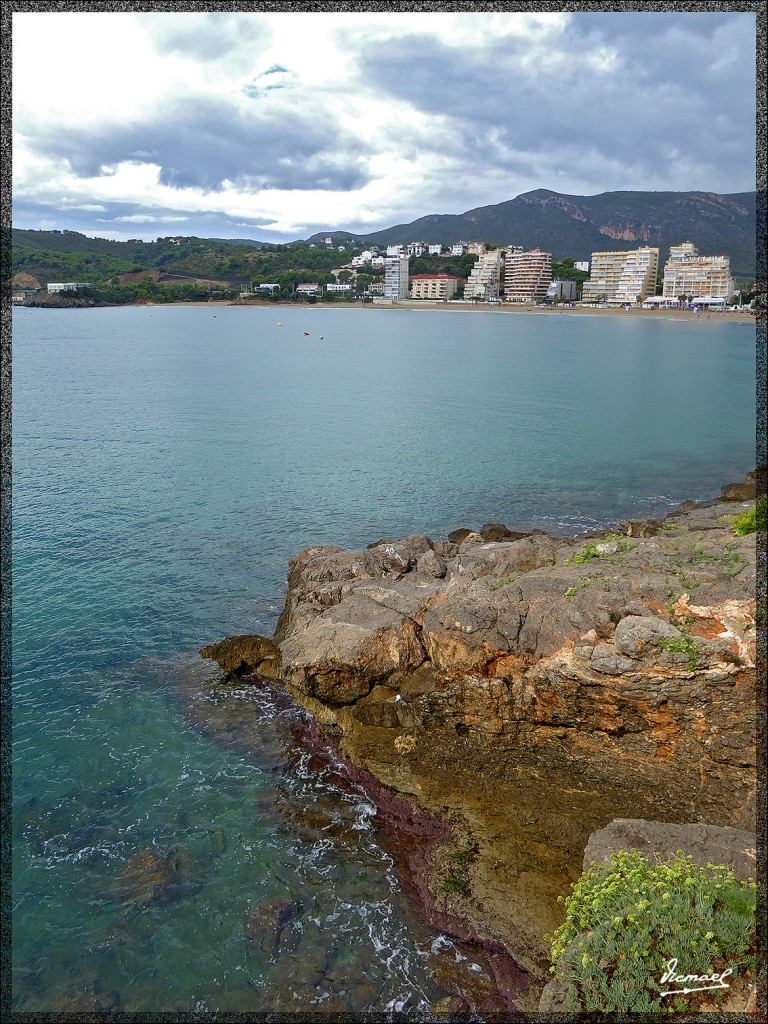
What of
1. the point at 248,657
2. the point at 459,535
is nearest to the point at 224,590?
the point at 248,657

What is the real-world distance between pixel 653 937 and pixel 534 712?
277 inches

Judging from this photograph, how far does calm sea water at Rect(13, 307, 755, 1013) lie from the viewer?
1260cm

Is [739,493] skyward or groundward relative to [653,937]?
skyward

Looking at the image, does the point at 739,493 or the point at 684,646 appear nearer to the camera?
the point at 684,646

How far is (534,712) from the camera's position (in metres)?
16.2

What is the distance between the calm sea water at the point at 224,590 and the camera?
12.6 metres

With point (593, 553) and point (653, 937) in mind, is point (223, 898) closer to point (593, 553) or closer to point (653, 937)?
point (653, 937)

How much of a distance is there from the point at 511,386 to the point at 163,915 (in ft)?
233

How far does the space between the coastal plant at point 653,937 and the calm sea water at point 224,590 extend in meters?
3.71

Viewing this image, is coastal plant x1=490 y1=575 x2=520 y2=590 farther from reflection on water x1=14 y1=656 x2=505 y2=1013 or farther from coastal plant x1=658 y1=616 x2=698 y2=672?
reflection on water x1=14 y1=656 x2=505 y2=1013

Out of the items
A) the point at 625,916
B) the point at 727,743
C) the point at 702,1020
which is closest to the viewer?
the point at 702,1020

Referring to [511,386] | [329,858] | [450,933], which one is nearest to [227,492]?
[329,858]

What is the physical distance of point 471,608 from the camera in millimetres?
17438

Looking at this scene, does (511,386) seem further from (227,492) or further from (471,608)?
(471,608)
